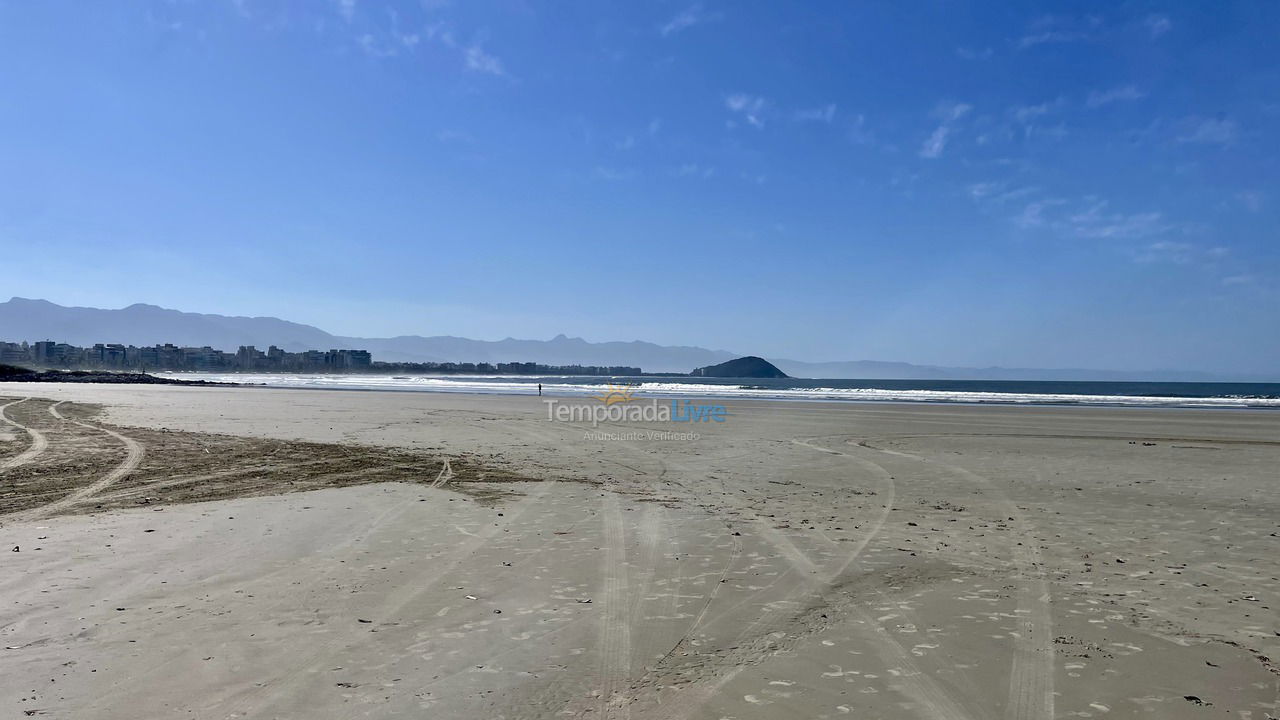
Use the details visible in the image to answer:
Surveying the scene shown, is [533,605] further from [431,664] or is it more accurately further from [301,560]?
[301,560]

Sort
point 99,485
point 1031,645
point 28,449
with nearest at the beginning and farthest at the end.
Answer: point 1031,645, point 99,485, point 28,449

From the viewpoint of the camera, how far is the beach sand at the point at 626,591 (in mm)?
3645

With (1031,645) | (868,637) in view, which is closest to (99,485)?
(868,637)

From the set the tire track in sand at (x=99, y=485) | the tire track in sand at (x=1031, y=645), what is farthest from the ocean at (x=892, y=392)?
the tire track in sand at (x=1031, y=645)

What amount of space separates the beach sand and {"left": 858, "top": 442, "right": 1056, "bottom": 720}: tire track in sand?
0.07 ft

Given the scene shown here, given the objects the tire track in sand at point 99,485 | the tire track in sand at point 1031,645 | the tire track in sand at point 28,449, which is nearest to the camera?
the tire track in sand at point 1031,645

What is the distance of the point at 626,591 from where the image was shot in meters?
5.44

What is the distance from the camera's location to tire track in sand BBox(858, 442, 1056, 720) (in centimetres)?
356

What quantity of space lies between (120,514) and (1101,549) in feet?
36.6

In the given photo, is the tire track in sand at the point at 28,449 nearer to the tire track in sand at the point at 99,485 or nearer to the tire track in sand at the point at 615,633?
the tire track in sand at the point at 99,485

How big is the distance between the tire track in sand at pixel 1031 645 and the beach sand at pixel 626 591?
0.02 m

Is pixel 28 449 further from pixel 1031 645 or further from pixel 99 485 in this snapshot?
pixel 1031 645

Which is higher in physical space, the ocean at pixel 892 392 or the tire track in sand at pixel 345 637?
the ocean at pixel 892 392

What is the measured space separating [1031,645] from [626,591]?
2940 millimetres
